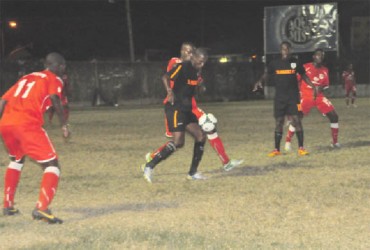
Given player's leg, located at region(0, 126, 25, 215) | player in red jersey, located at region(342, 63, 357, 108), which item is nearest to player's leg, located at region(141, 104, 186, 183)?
player's leg, located at region(0, 126, 25, 215)

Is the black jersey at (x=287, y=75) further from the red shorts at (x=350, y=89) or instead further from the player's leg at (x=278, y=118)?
the red shorts at (x=350, y=89)

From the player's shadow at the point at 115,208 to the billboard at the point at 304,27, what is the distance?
121 ft

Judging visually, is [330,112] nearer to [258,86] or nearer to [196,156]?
[258,86]

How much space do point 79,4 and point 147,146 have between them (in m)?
48.2

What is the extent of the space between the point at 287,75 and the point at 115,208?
18.0 feet

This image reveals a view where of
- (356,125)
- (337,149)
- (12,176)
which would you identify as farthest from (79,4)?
(12,176)

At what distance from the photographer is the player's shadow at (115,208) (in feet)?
24.1

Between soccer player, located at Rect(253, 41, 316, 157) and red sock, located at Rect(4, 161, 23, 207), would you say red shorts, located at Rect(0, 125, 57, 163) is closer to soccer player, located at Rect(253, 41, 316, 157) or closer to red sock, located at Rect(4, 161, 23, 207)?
red sock, located at Rect(4, 161, 23, 207)

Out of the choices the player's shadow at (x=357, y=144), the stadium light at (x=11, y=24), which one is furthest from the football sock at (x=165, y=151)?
the stadium light at (x=11, y=24)

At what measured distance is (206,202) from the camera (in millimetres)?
7816

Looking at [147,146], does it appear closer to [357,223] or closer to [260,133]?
[260,133]

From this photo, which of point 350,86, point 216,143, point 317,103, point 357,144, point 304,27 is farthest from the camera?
point 304,27

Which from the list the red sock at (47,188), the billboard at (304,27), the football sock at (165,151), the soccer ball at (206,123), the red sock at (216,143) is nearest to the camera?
the red sock at (47,188)

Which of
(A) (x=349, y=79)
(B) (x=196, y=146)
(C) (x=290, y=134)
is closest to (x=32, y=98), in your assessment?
(B) (x=196, y=146)
